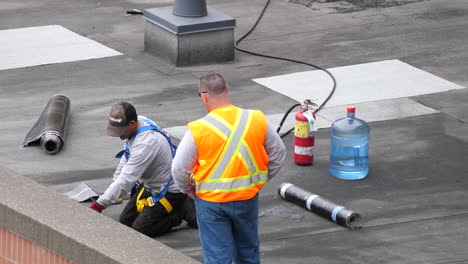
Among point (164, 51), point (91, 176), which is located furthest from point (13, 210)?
point (164, 51)

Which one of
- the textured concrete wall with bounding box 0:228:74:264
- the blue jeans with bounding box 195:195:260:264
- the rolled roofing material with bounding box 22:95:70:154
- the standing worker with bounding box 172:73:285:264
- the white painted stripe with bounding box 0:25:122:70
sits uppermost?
the standing worker with bounding box 172:73:285:264

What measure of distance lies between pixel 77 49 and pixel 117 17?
223cm

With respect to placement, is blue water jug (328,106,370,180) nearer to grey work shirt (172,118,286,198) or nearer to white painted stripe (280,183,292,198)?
white painted stripe (280,183,292,198)

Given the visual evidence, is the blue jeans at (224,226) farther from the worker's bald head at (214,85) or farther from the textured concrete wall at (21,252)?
the textured concrete wall at (21,252)

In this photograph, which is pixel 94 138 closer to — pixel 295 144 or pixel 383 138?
pixel 295 144

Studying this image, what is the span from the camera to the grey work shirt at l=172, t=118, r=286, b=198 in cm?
683

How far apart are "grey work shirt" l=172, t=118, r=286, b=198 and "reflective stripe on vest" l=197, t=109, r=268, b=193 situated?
0.13 metres

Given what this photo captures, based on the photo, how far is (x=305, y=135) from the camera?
1048 centimetres

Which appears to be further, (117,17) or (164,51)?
(117,17)

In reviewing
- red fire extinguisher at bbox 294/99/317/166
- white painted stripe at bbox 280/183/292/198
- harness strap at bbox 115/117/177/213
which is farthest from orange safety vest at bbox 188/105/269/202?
red fire extinguisher at bbox 294/99/317/166

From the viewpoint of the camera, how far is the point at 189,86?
45.0 ft

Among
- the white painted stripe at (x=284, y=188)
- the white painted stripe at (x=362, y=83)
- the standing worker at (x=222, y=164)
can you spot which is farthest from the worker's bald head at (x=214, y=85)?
the white painted stripe at (x=362, y=83)

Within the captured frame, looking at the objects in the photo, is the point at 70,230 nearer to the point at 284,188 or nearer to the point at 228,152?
the point at 228,152

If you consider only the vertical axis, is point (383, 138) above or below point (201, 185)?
below
